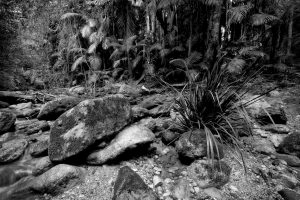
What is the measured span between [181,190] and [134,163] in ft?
2.06

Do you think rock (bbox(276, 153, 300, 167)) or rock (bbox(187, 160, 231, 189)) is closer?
rock (bbox(187, 160, 231, 189))

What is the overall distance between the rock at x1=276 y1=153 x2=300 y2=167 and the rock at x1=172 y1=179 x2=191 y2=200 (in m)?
1.30

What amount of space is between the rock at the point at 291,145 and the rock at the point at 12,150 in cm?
375

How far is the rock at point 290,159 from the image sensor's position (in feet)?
6.58

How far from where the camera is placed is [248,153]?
2.12 meters

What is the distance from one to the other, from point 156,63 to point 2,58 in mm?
5252

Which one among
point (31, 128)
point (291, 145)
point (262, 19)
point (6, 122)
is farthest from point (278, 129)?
point (6, 122)

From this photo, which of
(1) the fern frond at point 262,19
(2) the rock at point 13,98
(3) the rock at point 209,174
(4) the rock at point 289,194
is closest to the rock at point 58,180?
(3) the rock at point 209,174

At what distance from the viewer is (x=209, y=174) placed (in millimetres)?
1747

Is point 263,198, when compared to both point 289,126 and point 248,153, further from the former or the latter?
point 289,126

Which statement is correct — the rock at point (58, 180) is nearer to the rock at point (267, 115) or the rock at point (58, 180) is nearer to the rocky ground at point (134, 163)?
the rocky ground at point (134, 163)

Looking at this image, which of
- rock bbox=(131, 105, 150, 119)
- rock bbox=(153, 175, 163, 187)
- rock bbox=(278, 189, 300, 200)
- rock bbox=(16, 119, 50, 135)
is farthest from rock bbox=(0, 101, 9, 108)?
rock bbox=(278, 189, 300, 200)

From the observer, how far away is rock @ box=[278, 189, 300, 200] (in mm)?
1502

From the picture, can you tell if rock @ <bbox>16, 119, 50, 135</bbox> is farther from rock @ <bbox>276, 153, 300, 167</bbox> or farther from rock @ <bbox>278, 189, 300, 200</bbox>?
rock @ <bbox>276, 153, 300, 167</bbox>
